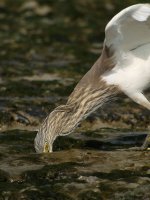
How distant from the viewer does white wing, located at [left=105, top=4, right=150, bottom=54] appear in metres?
7.30

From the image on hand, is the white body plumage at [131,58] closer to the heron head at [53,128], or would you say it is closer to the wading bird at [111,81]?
the wading bird at [111,81]

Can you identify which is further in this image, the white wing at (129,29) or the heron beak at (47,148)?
the heron beak at (47,148)

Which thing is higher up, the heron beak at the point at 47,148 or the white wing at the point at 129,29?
the white wing at the point at 129,29

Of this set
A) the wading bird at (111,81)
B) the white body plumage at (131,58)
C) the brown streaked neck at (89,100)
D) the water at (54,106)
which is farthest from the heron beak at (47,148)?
the white body plumage at (131,58)

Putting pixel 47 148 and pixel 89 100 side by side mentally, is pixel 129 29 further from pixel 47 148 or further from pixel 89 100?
pixel 47 148

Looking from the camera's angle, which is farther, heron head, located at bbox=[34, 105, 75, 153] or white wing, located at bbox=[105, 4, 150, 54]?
heron head, located at bbox=[34, 105, 75, 153]

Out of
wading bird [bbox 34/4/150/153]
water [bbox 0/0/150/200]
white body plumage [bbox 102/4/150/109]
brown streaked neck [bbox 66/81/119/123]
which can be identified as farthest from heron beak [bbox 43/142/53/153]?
white body plumage [bbox 102/4/150/109]

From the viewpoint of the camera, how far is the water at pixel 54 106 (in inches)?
265

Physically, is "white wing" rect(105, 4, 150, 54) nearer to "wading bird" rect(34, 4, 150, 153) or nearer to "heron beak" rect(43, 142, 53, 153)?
"wading bird" rect(34, 4, 150, 153)

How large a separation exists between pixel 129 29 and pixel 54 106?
9.46 feet

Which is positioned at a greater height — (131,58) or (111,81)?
(131,58)

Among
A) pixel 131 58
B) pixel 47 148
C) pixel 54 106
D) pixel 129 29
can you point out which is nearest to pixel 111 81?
pixel 131 58

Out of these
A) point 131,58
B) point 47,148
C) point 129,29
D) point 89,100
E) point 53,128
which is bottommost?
point 47,148

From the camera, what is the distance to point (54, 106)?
10438 millimetres
